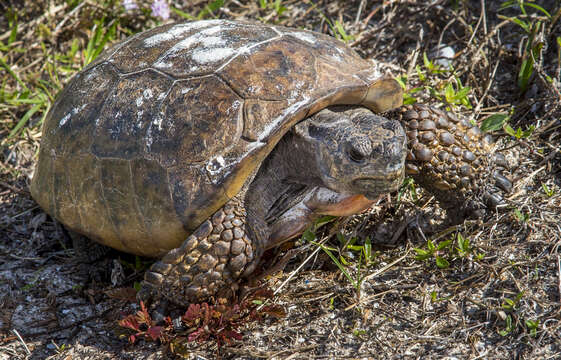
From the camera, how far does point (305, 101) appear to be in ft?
9.31

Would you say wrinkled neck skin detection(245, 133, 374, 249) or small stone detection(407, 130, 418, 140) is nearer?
wrinkled neck skin detection(245, 133, 374, 249)

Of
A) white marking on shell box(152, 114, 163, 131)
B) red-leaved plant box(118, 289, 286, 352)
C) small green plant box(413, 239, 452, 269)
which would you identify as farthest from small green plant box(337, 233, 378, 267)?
white marking on shell box(152, 114, 163, 131)

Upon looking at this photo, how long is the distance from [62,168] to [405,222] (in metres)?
2.08

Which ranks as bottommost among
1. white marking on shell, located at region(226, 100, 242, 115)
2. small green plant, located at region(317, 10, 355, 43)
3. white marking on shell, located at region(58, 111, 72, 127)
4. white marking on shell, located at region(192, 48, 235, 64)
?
small green plant, located at region(317, 10, 355, 43)

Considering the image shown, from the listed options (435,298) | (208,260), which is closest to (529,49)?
(435,298)

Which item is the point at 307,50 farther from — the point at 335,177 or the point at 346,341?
the point at 346,341

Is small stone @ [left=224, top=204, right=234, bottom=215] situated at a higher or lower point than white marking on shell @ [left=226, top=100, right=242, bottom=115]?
lower

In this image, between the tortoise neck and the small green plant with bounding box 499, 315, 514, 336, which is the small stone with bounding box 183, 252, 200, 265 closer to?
the tortoise neck

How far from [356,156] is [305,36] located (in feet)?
3.18

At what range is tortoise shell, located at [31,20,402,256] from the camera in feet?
9.20

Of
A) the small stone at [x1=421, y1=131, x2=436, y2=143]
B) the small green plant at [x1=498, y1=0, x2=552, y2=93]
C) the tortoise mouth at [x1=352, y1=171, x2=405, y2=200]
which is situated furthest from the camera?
the small green plant at [x1=498, y1=0, x2=552, y2=93]

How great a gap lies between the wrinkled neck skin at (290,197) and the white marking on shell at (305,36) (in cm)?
61

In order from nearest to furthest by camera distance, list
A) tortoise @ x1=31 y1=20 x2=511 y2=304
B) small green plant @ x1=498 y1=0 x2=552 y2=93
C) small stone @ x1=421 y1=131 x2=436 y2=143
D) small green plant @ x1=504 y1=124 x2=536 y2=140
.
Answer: tortoise @ x1=31 y1=20 x2=511 y2=304 < small stone @ x1=421 y1=131 x2=436 y2=143 < small green plant @ x1=504 y1=124 x2=536 y2=140 < small green plant @ x1=498 y1=0 x2=552 y2=93

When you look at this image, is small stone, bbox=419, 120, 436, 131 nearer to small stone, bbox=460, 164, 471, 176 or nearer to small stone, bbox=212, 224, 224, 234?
small stone, bbox=460, 164, 471, 176
